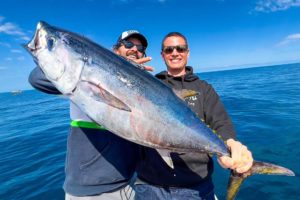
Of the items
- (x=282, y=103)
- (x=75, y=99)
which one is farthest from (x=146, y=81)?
(x=282, y=103)

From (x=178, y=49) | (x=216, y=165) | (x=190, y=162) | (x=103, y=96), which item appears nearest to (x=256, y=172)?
(x=190, y=162)

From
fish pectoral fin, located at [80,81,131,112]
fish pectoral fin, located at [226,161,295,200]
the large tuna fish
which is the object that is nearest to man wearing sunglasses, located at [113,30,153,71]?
the large tuna fish

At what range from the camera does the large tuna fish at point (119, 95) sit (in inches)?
92.1

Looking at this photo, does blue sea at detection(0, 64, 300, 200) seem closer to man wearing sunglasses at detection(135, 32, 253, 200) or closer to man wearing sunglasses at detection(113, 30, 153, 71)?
man wearing sunglasses at detection(135, 32, 253, 200)

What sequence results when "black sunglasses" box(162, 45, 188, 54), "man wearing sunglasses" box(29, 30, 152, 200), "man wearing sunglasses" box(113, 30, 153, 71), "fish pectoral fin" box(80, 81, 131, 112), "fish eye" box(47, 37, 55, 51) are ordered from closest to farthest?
"fish pectoral fin" box(80, 81, 131, 112) → "fish eye" box(47, 37, 55, 51) → "man wearing sunglasses" box(29, 30, 152, 200) → "black sunglasses" box(162, 45, 188, 54) → "man wearing sunglasses" box(113, 30, 153, 71)

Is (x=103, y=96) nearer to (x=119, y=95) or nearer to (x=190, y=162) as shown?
(x=119, y=95)

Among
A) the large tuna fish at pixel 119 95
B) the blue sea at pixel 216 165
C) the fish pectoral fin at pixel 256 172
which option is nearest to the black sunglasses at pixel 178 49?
the large tuna fish at pixel 119 95

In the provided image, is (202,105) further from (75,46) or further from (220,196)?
(220,196)

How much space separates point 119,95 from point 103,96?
0.16 m

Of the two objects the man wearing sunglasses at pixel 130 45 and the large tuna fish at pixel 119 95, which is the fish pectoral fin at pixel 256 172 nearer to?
the large tuna fish at pixel 119 95

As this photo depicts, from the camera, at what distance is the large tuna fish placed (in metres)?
2.34

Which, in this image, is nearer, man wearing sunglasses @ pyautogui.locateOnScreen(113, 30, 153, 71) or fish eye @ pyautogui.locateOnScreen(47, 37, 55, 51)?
fish eye @ pyautogui.locateOnScreen(47, 37, 55, 51)

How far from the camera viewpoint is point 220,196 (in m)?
6.56

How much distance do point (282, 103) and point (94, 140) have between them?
16.9 metres
